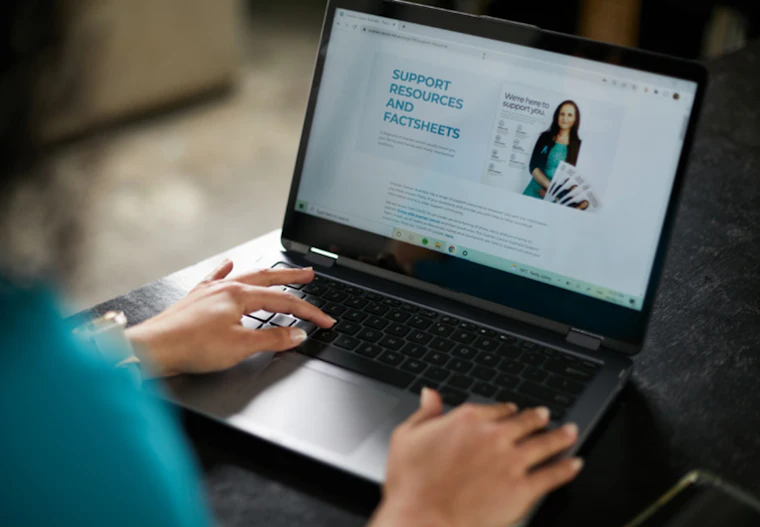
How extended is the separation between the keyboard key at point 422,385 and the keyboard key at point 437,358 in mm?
Result: 33

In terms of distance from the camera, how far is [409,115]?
0.93 m

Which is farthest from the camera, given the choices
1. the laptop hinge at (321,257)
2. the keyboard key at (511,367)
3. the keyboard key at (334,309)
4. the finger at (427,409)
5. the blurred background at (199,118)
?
the blurred background at (199,118)

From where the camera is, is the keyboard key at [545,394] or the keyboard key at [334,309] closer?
the keyboard key at [545,394]

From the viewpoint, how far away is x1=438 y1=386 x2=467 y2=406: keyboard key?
76 cm

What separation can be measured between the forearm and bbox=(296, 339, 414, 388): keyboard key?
266 millimetres

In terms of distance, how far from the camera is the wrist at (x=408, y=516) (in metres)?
0.60

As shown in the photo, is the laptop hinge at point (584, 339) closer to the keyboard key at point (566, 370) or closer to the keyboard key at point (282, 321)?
the keyboard key at point (566, 370)

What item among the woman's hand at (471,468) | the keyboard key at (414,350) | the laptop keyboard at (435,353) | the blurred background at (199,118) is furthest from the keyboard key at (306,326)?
the blurred background at (199,118)

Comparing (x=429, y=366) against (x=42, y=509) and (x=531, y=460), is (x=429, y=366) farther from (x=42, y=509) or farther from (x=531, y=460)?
(x=42, y=509)

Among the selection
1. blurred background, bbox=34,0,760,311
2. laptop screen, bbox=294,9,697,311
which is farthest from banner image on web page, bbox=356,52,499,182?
blurred background, bbox=34,0,760,311

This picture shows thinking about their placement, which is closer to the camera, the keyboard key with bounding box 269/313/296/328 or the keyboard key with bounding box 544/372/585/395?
the keyboard key with bounding box 544/372/585/395

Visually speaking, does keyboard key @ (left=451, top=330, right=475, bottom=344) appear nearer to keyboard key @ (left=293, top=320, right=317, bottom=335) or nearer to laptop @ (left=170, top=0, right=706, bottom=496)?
laptop @ (left=170, top=0, right=706, bottom=496)

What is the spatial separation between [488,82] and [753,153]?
0.68 metres

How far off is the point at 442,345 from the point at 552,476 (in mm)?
236
